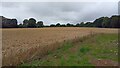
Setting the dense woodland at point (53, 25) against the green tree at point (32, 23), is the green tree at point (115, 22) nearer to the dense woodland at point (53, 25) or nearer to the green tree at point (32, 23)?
the dense woodland at point (53, 25)

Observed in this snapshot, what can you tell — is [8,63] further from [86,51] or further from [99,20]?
[99,20]

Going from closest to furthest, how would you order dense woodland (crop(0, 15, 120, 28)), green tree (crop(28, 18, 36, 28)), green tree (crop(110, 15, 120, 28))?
green tree (crop(110, 15, 120, 28))
dense woodland (crop(0, 15, 120, 28))
green tree (crop(28, 18, 36, 28))

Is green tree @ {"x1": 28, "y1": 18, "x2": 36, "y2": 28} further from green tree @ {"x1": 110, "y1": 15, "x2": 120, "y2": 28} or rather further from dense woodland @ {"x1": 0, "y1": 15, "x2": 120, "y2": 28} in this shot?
green tree @ {"x1": 110, "y1": 15, "x2": 120, "y2": 28}

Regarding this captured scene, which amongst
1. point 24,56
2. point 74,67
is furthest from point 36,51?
point 74,67

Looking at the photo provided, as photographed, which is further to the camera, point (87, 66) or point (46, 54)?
point (46, 54)

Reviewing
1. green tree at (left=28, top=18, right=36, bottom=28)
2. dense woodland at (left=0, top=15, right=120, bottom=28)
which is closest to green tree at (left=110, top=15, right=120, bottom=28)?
dense woodland at (left=0, top=15, right=120, bottom=28)

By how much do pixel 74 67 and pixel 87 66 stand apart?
25.5 inches

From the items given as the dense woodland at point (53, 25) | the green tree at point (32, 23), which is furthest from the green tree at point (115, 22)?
the green tree at point (32, 23)

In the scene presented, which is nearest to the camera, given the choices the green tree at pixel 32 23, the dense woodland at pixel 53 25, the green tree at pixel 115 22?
the green tree at pixel 115 22

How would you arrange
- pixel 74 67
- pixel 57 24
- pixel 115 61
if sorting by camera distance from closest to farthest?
pixel 74 67 < pixel 115 61 < pixel 57 24

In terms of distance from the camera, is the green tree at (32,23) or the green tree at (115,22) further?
the green tree at (32,23)

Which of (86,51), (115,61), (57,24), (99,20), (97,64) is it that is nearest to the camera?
(97,64)

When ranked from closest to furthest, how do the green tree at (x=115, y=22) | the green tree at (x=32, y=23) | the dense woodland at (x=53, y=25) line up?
the green tree at (x=115, y=22) → the dense woodland at (x=53, y=25) → the green tree at (x=32, y=23)

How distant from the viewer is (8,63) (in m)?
11.0
